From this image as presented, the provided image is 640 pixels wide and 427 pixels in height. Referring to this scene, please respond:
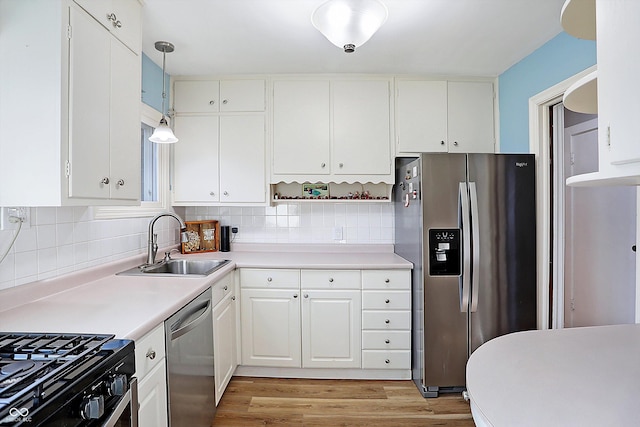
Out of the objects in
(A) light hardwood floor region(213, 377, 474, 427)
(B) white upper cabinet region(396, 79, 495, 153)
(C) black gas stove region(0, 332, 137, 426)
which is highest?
(B) white upper cabinet region(396, 79, 495, 153)

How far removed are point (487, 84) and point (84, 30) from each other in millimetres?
2838

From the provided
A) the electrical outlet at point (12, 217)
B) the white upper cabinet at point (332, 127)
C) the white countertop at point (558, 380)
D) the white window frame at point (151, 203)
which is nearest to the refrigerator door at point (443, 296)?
the white upper cabinet at point (332, 127)

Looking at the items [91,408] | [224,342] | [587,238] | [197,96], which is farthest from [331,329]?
[197,96]

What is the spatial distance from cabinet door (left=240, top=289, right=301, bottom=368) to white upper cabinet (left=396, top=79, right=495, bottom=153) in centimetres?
157

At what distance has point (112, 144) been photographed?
5.24ft

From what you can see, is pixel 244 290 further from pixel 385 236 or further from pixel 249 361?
pixel 385 236

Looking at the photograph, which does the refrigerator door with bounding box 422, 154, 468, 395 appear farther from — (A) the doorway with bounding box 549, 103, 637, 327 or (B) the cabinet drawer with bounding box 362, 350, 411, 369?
(A) the doorway with bounding box 549, 103, 637, 327

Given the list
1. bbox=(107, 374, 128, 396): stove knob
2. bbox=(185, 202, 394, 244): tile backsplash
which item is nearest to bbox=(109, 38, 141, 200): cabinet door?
bbox=(107, 374, 128, 396): stove knob

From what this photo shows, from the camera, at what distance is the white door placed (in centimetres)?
239

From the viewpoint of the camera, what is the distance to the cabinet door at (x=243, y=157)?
9.43 ft

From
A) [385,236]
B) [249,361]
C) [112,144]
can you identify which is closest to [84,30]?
[112,144]

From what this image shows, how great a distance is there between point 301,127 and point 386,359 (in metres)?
1.95

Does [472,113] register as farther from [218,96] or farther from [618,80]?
[618,80]

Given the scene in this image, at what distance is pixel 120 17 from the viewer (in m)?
1.65
